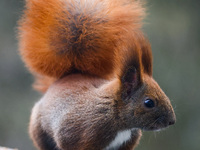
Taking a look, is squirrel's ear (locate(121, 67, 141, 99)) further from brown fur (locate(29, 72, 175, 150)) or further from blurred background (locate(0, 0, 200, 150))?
blurred background (locate(0, 0, 200, 150))

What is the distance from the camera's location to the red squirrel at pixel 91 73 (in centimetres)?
147

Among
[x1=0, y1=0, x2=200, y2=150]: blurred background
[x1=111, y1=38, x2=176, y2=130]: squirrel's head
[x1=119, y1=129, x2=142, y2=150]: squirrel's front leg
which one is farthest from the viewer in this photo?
[x1=0, y1=0, x2=200, y2=150]: blurred background

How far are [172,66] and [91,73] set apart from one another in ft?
4.47

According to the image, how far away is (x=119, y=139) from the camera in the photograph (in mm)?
1537

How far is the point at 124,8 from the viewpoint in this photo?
173 cm

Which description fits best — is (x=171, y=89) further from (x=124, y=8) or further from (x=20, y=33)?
(x=20, y=33)

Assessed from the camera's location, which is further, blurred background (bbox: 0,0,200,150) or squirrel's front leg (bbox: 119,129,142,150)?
blurred background (bbox: 0,0,200,150)

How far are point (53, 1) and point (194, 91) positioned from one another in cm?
183

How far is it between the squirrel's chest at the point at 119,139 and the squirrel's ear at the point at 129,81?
6.9 inches

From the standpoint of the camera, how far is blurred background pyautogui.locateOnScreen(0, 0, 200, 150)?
2992 mm

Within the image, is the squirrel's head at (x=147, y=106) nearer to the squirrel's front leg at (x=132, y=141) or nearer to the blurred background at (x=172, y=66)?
the squirrel's front leg at (x=132, y=141)

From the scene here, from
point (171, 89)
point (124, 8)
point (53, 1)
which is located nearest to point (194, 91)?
point (171, 89)

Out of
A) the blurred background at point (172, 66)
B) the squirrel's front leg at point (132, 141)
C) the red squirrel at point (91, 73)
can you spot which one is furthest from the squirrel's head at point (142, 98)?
the blurred background at point (172, 66)

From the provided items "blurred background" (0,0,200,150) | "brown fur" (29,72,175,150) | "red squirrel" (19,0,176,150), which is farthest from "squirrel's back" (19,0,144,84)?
"blurred background" (0,0,200,150)
